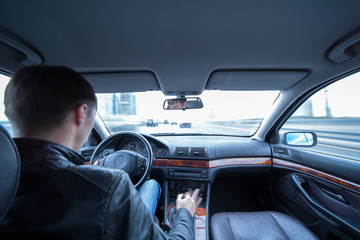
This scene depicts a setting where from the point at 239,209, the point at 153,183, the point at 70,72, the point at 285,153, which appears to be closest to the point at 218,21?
the point at 70,72

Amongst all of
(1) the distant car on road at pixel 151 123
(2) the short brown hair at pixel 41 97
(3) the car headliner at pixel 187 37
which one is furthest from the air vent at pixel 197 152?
(2) the short brown hair at pixel 41 97

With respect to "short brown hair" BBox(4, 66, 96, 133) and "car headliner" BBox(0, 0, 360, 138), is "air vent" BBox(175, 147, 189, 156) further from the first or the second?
"short brown hair" BBox(4, 66, 96, 133)

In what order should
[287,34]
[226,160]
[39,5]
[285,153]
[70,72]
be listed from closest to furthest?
1. [70,72]
2. [39,5]
3. [287,34]
4. [285,153]
5. [226,160]

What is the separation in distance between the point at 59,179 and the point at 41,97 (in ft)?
1.72

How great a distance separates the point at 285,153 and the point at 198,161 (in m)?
1.62

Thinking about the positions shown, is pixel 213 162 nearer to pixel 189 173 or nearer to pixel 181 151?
pixel 189 173

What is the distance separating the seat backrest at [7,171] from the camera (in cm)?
53

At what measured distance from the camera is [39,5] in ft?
3.68

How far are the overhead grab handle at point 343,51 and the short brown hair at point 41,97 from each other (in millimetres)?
2461

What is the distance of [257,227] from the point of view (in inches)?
75.2

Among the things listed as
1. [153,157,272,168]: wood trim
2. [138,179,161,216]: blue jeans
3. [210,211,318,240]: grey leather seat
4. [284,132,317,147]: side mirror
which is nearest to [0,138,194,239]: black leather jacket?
[138,179,161,216]: blue jeans

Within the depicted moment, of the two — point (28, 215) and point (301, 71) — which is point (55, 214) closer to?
point (28, 215)

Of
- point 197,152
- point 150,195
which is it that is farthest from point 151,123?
point 150,195

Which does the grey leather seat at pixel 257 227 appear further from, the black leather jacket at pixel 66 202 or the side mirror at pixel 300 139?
the black leather jacket at pixel 66 202
